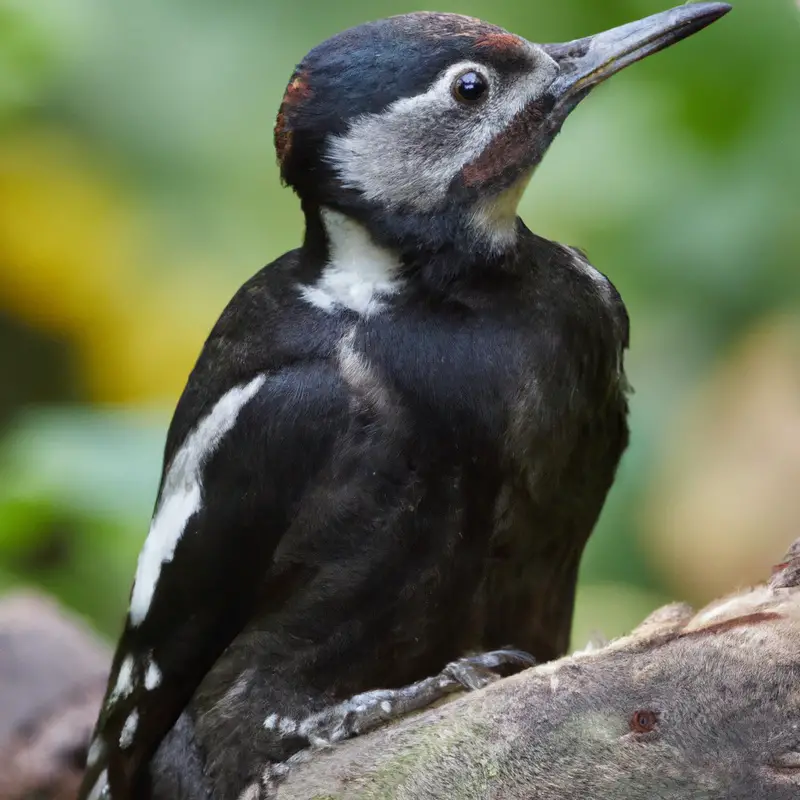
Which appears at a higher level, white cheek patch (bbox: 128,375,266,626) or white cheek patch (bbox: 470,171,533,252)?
white cheek patch (bbox: 470,171,533,252)

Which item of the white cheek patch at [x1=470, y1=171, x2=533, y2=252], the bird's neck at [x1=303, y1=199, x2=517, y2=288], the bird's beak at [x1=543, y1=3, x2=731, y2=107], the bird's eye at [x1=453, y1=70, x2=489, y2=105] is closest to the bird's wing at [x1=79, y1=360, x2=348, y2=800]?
the bird's neck at [x1=303, y1=199, x2=517, y2=288]

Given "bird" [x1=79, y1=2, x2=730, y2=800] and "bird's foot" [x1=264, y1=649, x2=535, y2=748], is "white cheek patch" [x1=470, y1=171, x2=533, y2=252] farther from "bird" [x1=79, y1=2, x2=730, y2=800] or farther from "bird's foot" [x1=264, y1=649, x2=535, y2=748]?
"bird's foot" [x1=264, y1=649, x2=535, y2=748]

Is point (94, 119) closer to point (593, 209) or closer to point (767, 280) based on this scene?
point (593, 209)

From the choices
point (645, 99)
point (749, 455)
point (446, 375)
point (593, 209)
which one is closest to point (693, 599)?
point (749, 455)

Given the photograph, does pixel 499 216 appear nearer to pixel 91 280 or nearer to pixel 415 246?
pixel 415 246

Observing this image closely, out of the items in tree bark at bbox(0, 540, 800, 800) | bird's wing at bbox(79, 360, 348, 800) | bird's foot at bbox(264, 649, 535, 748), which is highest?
bird's wing at bbox(79, 360, 348, 800)

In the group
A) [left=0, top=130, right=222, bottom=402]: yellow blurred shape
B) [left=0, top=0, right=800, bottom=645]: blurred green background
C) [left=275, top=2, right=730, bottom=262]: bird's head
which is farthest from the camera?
[left=0, top=130, right=222, bottom=402]: yellow blurred shape

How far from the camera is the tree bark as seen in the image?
1.29 meters

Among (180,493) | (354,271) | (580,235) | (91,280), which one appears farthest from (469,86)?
(91,280)

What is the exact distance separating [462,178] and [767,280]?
1.40 meters

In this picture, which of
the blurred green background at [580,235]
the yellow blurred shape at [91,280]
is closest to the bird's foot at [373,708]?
the blurred green background at [580,235]

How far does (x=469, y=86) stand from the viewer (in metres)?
1.58

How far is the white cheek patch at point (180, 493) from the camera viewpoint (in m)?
1.67

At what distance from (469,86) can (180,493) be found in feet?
2.30
